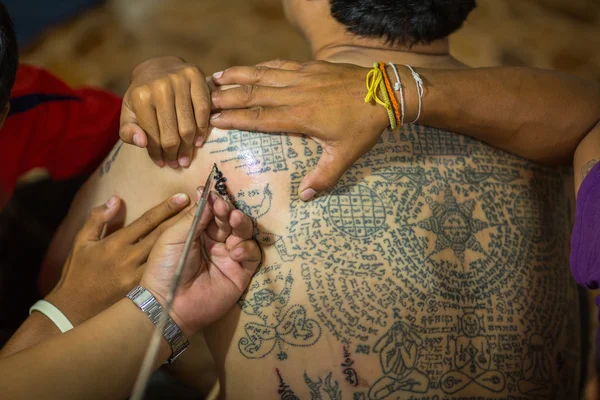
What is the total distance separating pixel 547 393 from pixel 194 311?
63 cm

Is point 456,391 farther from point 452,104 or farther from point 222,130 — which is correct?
point 222,130

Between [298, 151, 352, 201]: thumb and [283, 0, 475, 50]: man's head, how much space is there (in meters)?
0.29

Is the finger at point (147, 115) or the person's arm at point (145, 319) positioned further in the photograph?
the finger at point (147, 115)

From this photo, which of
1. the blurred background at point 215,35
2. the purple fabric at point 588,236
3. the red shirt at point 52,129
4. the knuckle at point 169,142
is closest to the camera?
the purple fabric at point 588,236

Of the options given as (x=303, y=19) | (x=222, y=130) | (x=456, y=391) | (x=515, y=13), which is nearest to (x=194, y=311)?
(x=222, y=130)

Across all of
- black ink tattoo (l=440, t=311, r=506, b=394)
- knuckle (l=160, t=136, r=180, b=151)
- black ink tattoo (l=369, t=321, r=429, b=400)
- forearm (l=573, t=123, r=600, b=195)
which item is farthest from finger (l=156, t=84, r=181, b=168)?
forearm (l=573, t=123, r=600, b=195)

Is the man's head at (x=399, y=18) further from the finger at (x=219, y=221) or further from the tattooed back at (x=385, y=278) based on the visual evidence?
the finger at (x=219, y=221)

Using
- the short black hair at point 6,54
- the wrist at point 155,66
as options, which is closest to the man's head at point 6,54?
the short black hair at point 6,54

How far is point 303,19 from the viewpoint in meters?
1.20

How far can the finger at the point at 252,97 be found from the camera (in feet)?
3.14

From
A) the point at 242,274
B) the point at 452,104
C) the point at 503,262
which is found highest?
the point at 452,104

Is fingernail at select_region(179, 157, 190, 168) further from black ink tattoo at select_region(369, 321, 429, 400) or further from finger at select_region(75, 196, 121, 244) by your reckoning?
black ink tattoo at select_region(369, 321, 429, 400)

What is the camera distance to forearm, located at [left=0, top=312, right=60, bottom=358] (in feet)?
3.47

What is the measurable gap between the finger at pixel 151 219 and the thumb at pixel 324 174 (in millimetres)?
205
